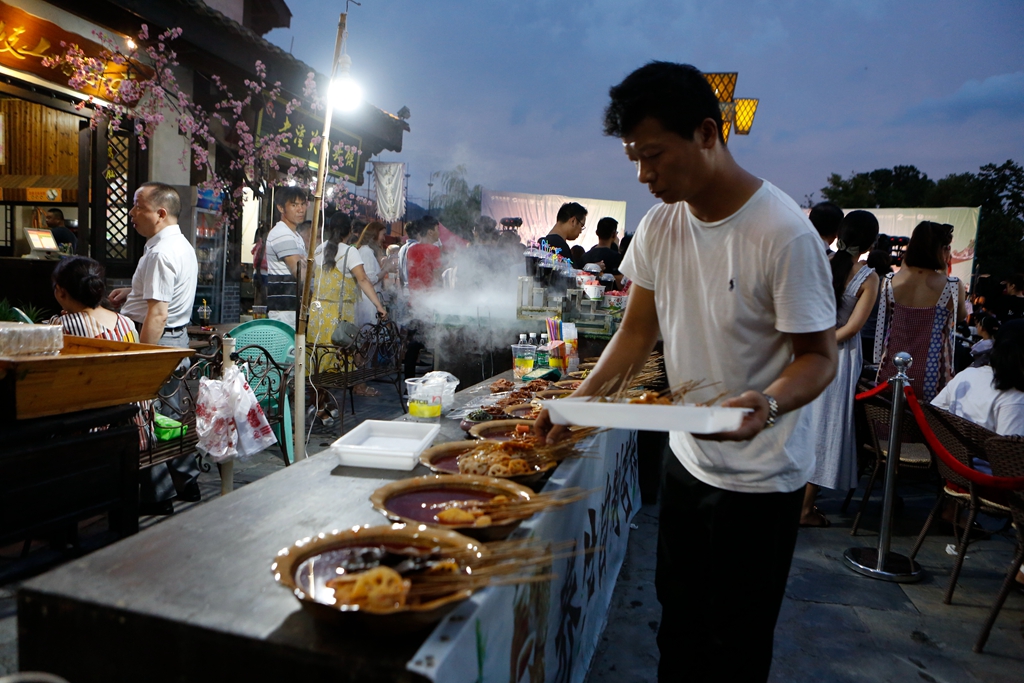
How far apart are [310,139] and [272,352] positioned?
7652mm

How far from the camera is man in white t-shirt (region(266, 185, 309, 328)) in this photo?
21.7 feet

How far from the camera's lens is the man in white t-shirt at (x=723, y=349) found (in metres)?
1.78

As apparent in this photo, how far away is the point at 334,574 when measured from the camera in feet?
4.73

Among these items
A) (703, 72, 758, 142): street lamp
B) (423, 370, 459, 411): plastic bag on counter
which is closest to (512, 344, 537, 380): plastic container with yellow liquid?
(423, 370, 459, 411): plastic bag on counter

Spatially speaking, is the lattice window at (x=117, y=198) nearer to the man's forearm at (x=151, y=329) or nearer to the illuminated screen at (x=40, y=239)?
the illuminated screen at (x=40, y=239)

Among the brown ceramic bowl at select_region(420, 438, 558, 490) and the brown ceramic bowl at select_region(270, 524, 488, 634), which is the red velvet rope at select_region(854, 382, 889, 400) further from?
the brown ceramic bowl at select_region(270, 524, 488, 634)

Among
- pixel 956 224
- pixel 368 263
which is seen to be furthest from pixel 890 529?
pixel 956 224

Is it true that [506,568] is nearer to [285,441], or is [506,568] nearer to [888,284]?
[285,441]

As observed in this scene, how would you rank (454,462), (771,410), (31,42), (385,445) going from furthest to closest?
(31,42), (385,445), (454,462), (771,410)

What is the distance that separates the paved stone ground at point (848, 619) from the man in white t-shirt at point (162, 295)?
0.61 ft

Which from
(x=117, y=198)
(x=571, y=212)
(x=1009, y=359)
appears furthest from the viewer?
(x=117, y=198)

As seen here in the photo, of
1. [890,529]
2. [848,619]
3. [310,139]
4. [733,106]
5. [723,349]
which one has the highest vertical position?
[733,106]

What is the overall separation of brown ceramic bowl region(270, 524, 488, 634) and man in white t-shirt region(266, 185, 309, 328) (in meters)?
5.44

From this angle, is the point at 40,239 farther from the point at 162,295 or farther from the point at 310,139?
the point at 162,295
